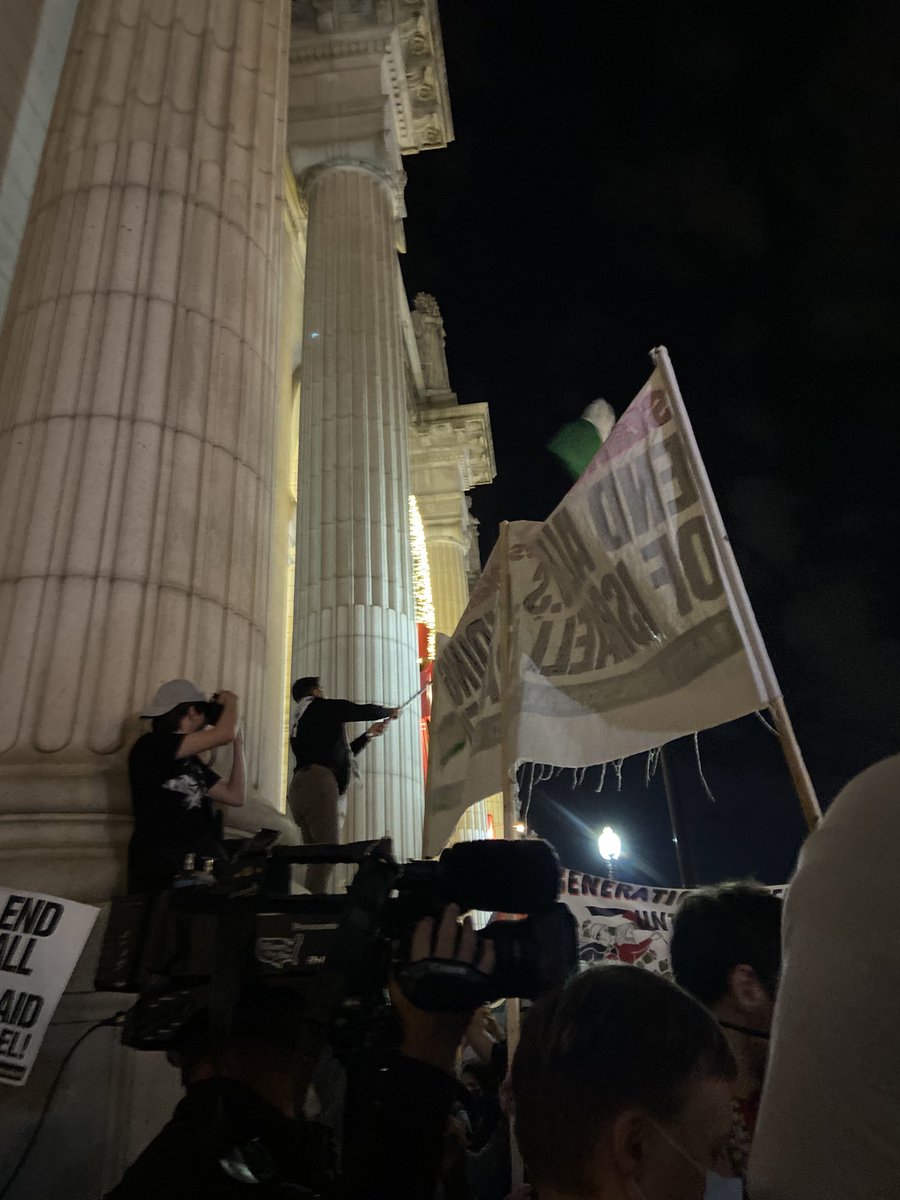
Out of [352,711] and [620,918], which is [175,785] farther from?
[620,918]

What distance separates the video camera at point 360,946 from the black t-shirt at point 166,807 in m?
1.56

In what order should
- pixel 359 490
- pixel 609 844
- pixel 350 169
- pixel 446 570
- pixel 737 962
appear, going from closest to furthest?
1. pixel 737 962
2. pixel 359 490
3. pixel 350 169
4. pixel 609 844
5. pixel 446 570

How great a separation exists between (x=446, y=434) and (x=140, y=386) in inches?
666

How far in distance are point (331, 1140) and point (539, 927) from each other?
1.82 feet

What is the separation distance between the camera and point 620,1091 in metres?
1.37

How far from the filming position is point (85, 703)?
146 inches

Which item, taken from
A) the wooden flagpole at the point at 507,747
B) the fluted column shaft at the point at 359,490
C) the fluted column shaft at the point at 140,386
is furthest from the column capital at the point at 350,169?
the wooden flagpole at the point at 507,747

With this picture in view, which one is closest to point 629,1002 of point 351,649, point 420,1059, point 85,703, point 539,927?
point 539,927

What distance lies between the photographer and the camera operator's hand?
1475 millimetres

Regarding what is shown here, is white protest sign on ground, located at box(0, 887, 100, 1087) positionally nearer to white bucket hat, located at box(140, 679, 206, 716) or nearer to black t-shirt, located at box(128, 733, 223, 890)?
black t-shirt, located at box(128, 733, 223, 890)

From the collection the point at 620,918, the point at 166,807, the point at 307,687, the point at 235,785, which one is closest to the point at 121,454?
the point at 235,785

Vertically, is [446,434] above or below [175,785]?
above

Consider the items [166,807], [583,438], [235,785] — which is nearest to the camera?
[166,807]

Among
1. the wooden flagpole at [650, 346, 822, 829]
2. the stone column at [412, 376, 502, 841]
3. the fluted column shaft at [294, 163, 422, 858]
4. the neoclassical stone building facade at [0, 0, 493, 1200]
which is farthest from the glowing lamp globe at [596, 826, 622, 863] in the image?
the wooden flagpole at [650, 346, 822, 829]
